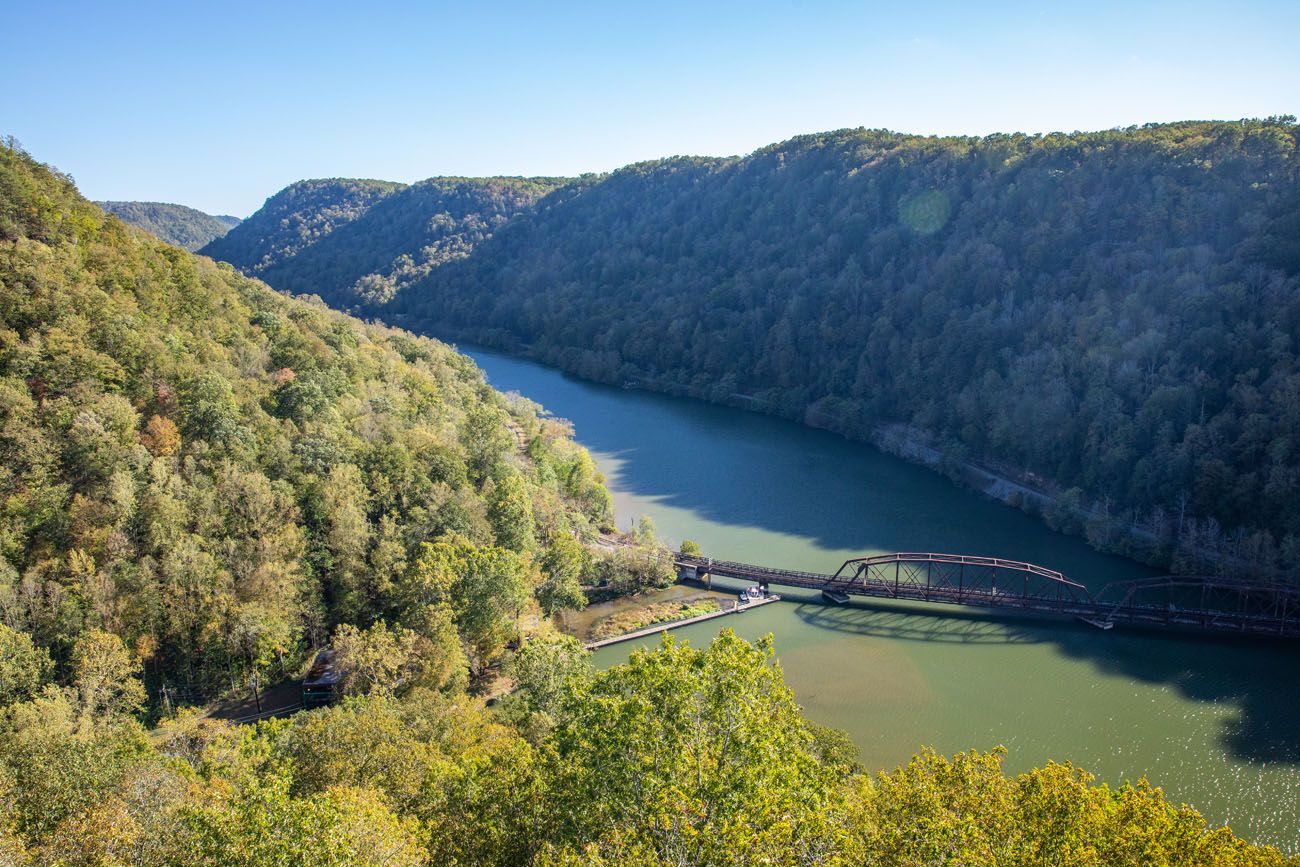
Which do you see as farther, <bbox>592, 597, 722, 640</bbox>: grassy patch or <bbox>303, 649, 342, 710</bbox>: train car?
<bbox>592, 597, 722, 640</bbox>: grassy patch

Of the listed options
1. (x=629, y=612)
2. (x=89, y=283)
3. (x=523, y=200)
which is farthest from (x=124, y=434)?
(x=523, y=200)

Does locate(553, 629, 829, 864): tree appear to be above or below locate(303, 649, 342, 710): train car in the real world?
above

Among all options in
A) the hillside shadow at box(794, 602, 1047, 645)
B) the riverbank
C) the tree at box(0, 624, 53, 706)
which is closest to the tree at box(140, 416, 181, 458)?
the tree at box(0, 624, 53, 706)

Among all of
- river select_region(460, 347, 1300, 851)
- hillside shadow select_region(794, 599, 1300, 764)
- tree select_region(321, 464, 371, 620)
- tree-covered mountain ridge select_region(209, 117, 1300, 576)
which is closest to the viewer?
river select_region(460, 347, 1300, 851)

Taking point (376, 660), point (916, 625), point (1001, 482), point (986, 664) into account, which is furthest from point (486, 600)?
point (1001, 482)

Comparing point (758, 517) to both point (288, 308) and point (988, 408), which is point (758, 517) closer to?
point (988, 408)

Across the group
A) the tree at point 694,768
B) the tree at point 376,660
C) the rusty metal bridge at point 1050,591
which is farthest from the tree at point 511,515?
the tree at point 694,768

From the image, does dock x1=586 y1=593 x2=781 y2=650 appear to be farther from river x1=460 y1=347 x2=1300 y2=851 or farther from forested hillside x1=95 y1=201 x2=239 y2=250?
forested hillside x1=95 y1=201 x2=239 y2=250

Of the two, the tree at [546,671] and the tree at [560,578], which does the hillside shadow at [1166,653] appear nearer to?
the tree at [560,578]
